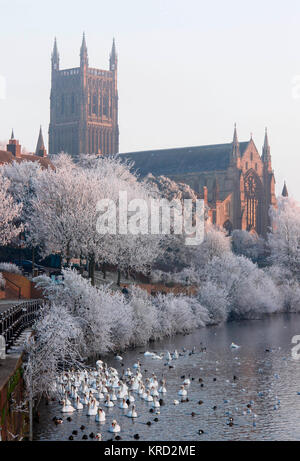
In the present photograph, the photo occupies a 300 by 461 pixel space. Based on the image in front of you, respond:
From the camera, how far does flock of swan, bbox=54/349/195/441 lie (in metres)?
29.2

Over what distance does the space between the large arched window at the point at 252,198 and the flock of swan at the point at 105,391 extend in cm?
9285

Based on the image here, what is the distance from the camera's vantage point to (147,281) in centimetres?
7088

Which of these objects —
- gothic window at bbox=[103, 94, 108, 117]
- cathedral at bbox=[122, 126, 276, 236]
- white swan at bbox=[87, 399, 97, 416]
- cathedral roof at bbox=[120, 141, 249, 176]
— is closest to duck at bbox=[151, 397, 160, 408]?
white swan at bbox=[87, 399, 97, 416]

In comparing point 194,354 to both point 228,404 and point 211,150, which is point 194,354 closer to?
point 228,404

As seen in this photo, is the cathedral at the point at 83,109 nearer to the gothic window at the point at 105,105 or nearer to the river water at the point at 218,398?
the gothic window at the point at 105,105

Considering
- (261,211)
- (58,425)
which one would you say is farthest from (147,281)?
(261,211)

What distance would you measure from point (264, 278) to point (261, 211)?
57444 mm

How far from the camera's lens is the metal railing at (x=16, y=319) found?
89.0ft

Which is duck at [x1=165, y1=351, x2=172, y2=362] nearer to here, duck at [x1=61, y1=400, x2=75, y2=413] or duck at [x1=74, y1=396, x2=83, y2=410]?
duck at [x1=74, y1=396, x2=83, y2=410]

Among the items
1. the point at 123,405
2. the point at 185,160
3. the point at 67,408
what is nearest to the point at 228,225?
the point at 185,160

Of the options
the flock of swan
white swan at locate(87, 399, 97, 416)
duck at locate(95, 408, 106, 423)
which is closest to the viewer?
duck at locate(95, 408, 106, 423)

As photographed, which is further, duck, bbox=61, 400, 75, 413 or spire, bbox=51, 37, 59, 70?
spire, bbox=51, 37, 59, 70

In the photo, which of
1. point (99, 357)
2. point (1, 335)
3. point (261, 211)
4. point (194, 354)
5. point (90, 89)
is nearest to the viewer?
point (1, 335)

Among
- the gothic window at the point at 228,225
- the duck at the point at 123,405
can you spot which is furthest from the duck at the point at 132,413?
the gothic window at the point at 228,225
